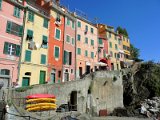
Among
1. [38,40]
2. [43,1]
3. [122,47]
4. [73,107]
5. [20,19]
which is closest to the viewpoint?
[73,107]

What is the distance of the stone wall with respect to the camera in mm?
23812

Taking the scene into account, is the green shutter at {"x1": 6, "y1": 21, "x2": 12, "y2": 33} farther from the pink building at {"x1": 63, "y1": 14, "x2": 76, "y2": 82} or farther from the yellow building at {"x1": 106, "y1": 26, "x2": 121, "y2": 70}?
the yellow building at {"x1": 106, "y1": 26, "x2": 121, "y2": 70}

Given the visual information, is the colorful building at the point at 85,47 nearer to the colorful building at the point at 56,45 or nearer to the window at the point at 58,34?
the colorful building at the point at 56,45

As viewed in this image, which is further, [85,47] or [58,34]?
[85,47]

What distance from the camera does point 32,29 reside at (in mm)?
31578

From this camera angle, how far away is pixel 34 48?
31312 millimetres

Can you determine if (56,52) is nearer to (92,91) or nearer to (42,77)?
Result: (42,77)

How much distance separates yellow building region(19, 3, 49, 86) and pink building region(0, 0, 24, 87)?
0.95m

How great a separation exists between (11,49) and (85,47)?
18551 millimetres

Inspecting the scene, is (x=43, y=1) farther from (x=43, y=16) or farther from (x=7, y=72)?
(x=7, y=72)

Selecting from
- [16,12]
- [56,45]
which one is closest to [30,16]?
[16,12]

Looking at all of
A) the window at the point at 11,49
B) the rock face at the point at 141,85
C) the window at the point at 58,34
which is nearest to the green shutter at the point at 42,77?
the window at the point at 11,49

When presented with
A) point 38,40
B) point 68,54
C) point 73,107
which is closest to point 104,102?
point 73,107

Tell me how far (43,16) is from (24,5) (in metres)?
3.87
